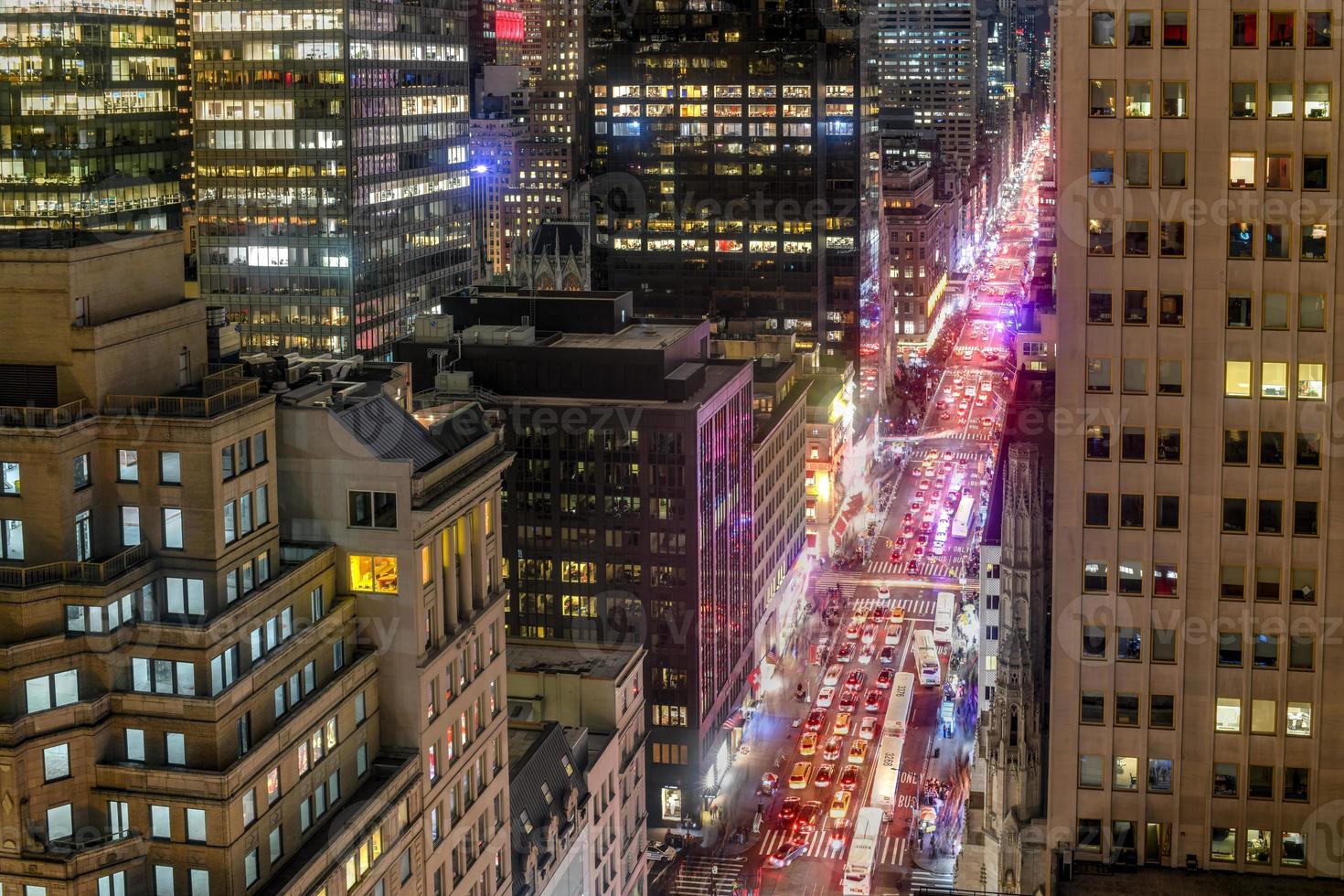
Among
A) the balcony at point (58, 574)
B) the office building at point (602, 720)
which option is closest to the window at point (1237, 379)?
the balcony at point (58, 574)

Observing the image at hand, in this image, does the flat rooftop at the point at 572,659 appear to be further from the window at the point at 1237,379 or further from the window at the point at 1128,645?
the window at the point at 1237,379

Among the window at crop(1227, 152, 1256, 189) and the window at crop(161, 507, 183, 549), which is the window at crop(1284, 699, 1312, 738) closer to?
the window at crop(1227, 152, 1256, 189)

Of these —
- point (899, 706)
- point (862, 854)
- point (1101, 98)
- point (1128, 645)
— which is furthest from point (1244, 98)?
point (899, 706)

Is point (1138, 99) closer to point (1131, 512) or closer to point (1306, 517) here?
point (1131, 512)

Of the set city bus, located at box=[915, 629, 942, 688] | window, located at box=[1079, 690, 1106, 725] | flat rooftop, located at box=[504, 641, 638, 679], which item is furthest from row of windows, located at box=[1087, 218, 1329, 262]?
city bus, located at box=[915, 629, 942, 688]

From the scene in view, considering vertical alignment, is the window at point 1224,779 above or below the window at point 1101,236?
below

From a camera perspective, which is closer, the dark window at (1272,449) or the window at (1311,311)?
the window at (1311,311)
